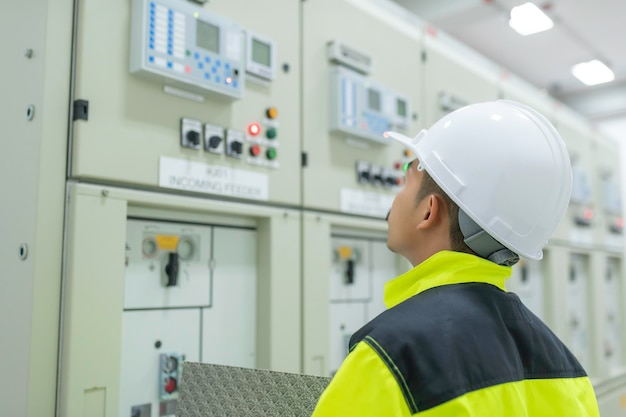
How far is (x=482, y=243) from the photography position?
1009 mm

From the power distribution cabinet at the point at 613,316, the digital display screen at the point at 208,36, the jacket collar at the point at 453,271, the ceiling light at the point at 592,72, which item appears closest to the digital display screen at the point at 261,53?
the digital display screen at the point at 208,36

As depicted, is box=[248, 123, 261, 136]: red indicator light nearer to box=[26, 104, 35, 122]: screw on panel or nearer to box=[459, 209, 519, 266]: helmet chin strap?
box=[26, 104, 35, 122]: screw on panel

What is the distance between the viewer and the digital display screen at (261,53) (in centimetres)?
191

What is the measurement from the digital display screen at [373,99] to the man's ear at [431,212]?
4.45 feet

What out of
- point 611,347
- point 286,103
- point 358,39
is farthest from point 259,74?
point 611,347

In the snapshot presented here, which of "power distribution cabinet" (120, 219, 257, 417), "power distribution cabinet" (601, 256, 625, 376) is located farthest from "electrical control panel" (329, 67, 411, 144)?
"power distribution cabinet" (601, 256, 625, 376)

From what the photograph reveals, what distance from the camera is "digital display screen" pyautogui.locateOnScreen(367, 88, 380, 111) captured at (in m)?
2.37

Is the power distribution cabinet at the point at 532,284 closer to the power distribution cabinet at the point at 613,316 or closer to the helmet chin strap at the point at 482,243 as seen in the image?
the power distribution cabinet at the point at 613,316

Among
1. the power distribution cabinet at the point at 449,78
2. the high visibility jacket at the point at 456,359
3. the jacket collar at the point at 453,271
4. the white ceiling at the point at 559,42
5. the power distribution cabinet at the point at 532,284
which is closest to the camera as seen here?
the high visibility jacket at the point at 456,359

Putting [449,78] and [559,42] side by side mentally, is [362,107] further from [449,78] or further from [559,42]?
[559,42]

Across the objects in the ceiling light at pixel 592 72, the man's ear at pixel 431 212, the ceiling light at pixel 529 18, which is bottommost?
the man's ear at pixel 431 212

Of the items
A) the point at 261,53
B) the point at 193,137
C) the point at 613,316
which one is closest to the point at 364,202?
the point at 261,53

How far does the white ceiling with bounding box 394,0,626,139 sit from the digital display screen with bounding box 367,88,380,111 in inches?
72.8

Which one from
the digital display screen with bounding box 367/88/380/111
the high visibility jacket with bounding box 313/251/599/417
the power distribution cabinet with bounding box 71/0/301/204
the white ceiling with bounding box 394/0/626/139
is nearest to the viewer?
the high visibility jacket with bounding box 313/251/599/417
